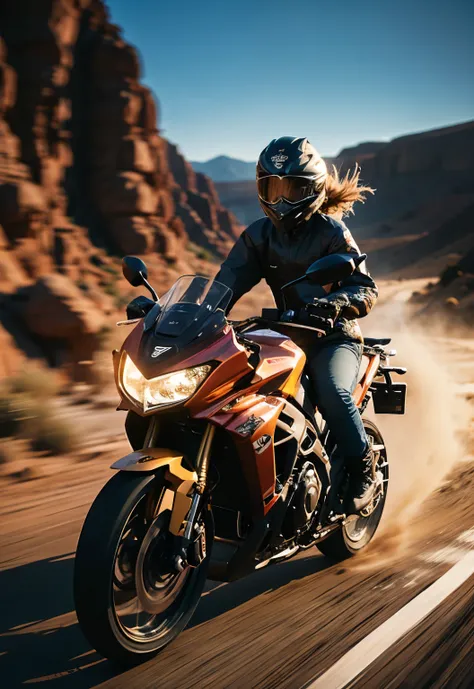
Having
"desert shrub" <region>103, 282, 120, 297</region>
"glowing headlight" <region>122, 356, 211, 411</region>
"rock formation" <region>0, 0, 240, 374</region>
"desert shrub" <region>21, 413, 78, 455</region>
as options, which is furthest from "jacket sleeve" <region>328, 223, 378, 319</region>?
"desert shrub" <region>103, 282, 120, 297</region>

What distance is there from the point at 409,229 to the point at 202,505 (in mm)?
96383

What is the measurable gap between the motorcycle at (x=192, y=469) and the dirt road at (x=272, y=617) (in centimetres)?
24

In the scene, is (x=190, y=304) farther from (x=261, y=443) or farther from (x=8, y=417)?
(x=8, y=417)

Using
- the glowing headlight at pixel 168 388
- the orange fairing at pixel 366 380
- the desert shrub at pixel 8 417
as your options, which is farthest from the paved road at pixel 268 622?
the desert shrub at pixel 8 417

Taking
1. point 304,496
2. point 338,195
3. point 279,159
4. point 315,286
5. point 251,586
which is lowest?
point 251,586

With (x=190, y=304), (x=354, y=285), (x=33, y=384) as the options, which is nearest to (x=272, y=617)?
(x=190, y=304)

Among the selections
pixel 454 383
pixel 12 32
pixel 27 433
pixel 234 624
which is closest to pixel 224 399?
pixel 234 624

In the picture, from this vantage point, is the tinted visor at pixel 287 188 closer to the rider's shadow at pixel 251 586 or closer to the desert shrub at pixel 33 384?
the rider's shadow at pixel 251 586

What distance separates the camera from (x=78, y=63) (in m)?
32.1

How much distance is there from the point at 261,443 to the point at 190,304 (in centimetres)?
74

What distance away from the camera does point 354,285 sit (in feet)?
14.8

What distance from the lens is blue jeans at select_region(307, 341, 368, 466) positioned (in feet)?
14.0

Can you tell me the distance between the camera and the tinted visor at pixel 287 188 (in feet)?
14.1

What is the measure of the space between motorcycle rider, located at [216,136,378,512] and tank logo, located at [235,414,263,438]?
0.71 metres
